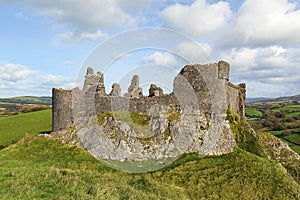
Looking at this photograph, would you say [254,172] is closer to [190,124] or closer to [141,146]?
[190,124]

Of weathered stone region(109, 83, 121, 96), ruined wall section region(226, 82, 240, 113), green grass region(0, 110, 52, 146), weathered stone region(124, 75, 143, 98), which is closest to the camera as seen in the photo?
ruined wall section region(226, 82, 240, 113)

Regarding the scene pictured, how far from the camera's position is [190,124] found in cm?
1705

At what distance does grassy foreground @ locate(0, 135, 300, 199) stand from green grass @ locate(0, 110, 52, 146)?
1671 centimetres

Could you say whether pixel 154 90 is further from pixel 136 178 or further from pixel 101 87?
pixel 136 178

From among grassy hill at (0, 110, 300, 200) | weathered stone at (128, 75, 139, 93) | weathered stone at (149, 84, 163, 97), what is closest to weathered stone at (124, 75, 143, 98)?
weathered stone at (128, 75, 139, 93)

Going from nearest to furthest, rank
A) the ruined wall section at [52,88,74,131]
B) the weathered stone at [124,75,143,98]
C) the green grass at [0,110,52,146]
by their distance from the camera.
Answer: the ruined wall section at [52,88,74,131] → the weathered stone at [124,75,143,98] → the green grass at [0,110,52,146]

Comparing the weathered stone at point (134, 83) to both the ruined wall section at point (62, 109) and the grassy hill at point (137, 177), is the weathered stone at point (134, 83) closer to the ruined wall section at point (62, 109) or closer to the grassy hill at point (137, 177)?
the ruined wall section at point (62, 109)

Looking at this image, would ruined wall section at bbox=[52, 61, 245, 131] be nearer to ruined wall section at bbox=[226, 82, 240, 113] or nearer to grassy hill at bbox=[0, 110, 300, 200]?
ruined wall section at bbox=[226, 82, 240, 113]

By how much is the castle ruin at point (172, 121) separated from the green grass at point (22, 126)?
1661 centimetres

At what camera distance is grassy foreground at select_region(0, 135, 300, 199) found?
30.9ft

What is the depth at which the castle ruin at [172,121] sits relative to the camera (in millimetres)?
16344

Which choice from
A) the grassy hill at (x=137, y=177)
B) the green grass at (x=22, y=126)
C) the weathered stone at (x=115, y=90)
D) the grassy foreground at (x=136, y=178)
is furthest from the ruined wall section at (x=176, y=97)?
the green grass at (x=22, y=126)

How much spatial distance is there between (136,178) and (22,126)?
30057mm

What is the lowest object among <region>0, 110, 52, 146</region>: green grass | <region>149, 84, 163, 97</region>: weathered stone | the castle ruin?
<region>0, 110, 52, 146</region>: green grass
